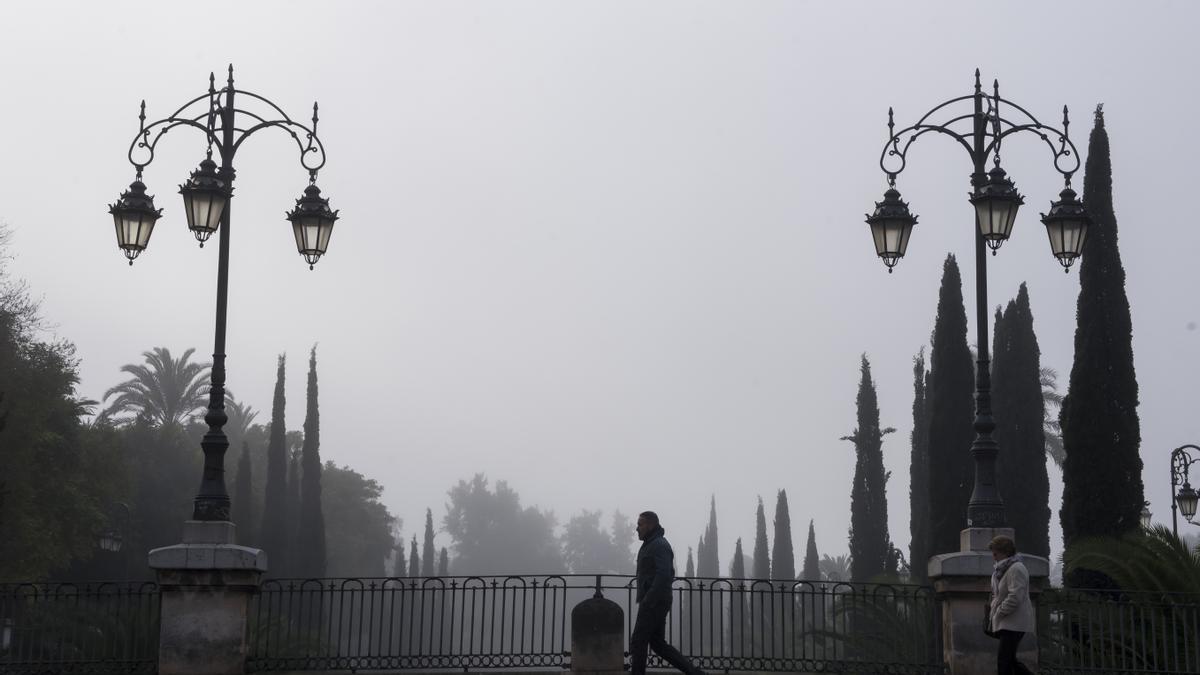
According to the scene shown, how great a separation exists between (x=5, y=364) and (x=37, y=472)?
12.1ft

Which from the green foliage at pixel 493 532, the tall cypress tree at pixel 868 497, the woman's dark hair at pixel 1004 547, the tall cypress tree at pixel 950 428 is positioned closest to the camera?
the woman's dark hair at pixel 1004 547

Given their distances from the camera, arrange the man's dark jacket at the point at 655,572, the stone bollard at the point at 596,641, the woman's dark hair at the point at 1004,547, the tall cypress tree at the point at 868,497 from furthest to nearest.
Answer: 1. the tall cypress tree at the point at 868,497
2. the stone bollard at the point at 596,641
3. the man's dark jacket at the point at 655,572
4. the woman's dark hair at the point at 1004,547

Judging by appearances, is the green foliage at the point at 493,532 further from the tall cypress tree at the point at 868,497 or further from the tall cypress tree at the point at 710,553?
the tall cypress tree at the point at 868,497

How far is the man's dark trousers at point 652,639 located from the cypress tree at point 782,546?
56335 mm

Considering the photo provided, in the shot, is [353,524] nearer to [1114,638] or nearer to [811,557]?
[811,557]

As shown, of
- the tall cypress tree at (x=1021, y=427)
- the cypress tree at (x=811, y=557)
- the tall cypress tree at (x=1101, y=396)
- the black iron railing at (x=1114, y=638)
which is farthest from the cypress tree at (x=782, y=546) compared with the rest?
the black iron railing at (x=1114, y=638)

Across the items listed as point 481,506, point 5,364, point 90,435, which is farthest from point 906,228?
point 481,506

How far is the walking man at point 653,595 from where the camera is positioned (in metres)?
13.7

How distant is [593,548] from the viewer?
16788cm

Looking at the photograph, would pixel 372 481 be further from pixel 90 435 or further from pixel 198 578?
pixel 198 578

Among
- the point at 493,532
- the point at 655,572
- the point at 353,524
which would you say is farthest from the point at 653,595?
the point at 493,532

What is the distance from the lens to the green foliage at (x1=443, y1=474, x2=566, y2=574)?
461 ft

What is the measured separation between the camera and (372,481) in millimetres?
83062

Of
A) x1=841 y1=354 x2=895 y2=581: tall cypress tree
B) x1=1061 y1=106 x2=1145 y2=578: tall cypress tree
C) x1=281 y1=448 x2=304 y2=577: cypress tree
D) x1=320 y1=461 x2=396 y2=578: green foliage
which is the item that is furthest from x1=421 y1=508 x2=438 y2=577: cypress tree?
x1=1061 y1=106 x2=1145 y2=578: tall cypress tree
